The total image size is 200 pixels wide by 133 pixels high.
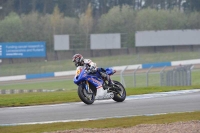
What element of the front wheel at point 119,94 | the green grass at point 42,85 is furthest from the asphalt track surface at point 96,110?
the green grass at point 42,85

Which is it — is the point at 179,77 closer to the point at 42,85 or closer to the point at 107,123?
the point at 42,85

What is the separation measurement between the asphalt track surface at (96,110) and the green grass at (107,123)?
87 centimetres

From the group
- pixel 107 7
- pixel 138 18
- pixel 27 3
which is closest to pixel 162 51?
pixel 138 18

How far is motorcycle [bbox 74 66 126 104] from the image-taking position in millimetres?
15672

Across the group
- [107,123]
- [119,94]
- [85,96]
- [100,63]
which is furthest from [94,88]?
[100,63]

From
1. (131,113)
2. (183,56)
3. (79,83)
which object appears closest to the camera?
(131,113)

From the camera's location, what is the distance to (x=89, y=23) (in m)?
59.7

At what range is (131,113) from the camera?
44.3 feet

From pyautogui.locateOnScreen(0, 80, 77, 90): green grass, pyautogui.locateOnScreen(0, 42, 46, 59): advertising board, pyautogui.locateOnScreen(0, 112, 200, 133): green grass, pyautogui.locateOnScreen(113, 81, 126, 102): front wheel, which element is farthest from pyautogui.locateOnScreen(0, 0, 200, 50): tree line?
pyautogui.locateOnScreen(0, 112, 200, 133): green grass

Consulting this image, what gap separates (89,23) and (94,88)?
4390cm

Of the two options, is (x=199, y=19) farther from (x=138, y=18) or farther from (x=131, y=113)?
(x=131, y=113)

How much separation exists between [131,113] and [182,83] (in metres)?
15.0

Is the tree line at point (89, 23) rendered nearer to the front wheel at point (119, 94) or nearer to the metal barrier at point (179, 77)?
the metal barrier at point (179, 77)

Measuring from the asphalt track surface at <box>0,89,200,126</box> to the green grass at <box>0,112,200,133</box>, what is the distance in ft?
2.87
